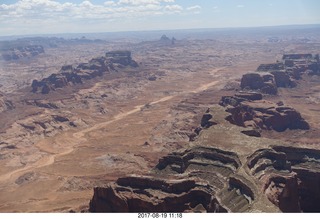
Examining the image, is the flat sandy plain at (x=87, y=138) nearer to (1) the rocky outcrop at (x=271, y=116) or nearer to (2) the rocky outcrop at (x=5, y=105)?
(2) the rocky outcrop at (x=5, y=105)

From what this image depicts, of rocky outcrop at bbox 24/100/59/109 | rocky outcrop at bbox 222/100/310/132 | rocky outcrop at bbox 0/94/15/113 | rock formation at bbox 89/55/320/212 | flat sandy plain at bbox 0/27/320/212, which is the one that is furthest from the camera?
rocky outcrop at bbox 0/94/15/113

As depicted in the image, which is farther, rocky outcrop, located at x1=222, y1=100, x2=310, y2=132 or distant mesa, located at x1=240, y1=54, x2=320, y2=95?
distant mesa, located at x1=240, y1=54, x2=320, y2=95

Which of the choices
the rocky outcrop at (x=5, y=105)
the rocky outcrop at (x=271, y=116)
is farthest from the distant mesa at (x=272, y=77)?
the rocky outcrop at (x=5, y=105)

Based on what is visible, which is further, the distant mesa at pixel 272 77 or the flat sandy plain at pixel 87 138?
the distant mesa at pixel 272 77

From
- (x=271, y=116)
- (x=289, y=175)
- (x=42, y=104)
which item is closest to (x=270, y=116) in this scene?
(x=271, y=116)

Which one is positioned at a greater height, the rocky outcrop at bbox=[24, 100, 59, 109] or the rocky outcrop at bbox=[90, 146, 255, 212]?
the rocky outcrop at bbox=[90, 146, 255, 212]

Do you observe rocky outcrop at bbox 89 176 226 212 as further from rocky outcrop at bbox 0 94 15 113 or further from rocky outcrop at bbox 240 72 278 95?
rocky outcrop at bbox 0 94 15 113

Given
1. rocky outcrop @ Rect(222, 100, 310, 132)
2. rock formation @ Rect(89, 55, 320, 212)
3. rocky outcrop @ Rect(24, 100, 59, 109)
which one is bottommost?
rocky outcrop @ Rect(24, 100, 59, 109)

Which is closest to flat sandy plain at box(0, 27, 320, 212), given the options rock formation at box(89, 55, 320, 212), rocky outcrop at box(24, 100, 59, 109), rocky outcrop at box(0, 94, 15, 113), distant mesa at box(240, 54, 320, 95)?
rocky outcrop at box(24, 100, 59, 109)

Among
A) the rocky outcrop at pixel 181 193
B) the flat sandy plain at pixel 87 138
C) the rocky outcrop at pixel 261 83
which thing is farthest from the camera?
the rocky outcrop at pixel 261 83
